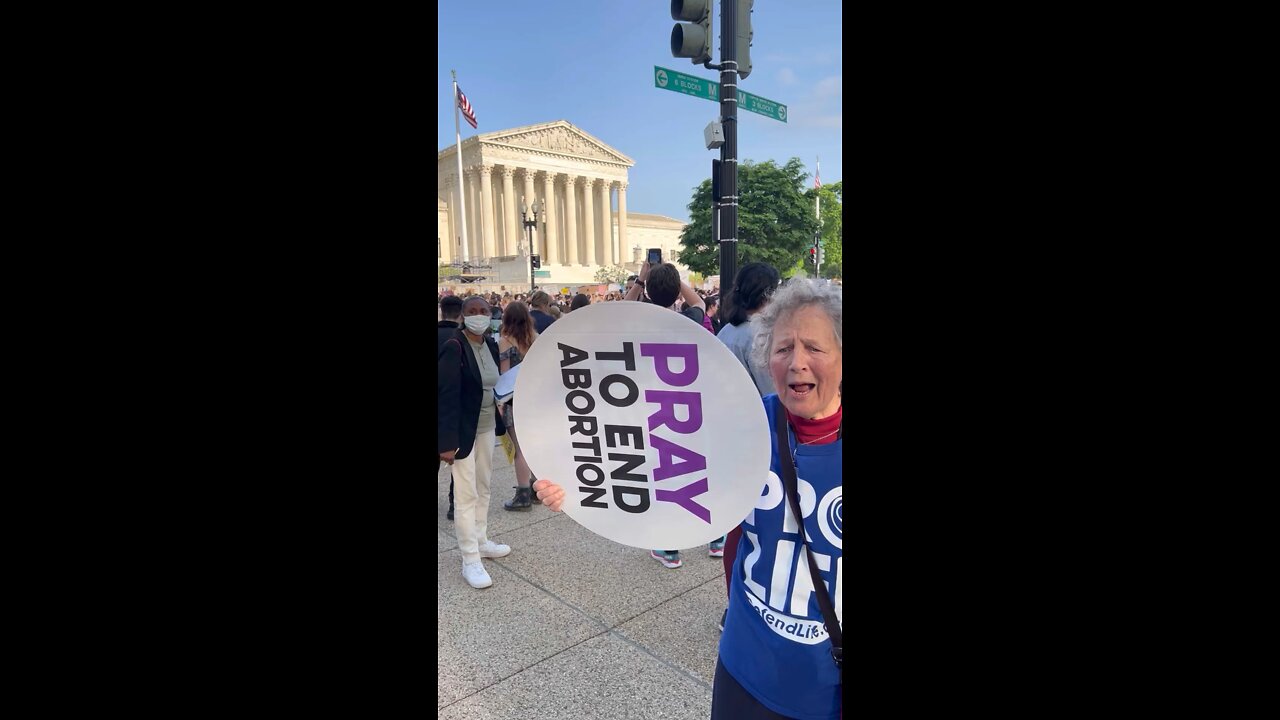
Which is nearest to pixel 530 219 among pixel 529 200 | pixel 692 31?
pixel 692 31

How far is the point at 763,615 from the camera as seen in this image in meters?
1.48

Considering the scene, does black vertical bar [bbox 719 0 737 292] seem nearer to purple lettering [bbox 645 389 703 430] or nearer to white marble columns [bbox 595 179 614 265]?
purple lettering [bbox 645 389 703 430]

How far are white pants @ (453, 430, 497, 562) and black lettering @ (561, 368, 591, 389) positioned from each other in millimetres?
2911

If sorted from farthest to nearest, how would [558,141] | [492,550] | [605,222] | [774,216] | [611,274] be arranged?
1. [605,222]
2. [558,141]
3. [611,274]
4. [774,216]
5. [492,550]

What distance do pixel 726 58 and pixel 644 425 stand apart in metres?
4.77

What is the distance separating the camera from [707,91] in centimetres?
551

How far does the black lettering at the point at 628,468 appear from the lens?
4.57ft

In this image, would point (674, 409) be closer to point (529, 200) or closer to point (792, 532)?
point (792, 532)

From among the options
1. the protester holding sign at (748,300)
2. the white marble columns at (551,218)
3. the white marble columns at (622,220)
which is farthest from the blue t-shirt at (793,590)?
the white marble columns at (622,220)

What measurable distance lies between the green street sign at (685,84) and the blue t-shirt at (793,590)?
439 cm

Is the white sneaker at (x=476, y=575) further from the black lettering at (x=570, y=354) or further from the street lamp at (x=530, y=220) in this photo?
the street lamp at (x=530, y=220)

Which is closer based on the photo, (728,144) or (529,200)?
(728,144)

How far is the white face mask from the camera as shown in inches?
175
